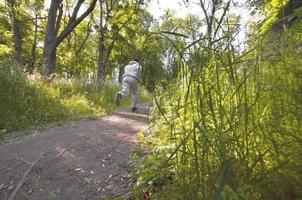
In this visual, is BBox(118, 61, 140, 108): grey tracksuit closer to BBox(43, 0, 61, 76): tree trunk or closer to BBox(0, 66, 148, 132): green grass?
BBox(0, 66, 148, 132): green grass

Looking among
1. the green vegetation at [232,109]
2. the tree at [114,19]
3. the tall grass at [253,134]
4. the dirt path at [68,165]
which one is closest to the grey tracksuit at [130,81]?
the dirt path at [68,165]

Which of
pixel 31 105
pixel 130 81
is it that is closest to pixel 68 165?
pixel 31 105

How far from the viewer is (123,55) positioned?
120ft

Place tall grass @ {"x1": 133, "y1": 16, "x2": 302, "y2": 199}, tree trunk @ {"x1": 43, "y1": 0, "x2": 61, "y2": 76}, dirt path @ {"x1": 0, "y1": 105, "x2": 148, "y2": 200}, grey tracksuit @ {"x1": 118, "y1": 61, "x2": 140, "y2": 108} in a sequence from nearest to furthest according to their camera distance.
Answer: tall grass @ {"x1": 133, "y1": 16, "x2": 302, "y2": 199}
dirt path @ {"x1": 0, "y1": 105, "x2": 148, "y2": 200}
grey tracksuit @ {"x1": 118, "y1": 61, "x2": 140, "y2": 108}
tree trunk @ {"x1": 43, "y1": 0, "x2": 61, "y2": 76}

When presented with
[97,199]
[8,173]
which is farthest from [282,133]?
[8,173]

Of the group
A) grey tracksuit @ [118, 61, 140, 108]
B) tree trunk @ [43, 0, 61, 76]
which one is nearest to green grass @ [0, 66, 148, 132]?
grey tracksuit @ [118, 61, 140, 108]

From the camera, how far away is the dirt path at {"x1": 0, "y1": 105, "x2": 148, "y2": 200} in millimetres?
2197

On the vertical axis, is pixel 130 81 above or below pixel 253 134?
above

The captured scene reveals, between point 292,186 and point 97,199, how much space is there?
159cm

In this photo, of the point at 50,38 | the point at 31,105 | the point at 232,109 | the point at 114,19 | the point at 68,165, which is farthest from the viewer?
the point at 114,19

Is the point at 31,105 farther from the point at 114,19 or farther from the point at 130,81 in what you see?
the point at 114,19

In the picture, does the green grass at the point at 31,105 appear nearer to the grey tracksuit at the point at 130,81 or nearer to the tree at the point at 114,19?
the grey tracksuit at the point at 130,81

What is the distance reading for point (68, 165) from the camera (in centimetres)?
270

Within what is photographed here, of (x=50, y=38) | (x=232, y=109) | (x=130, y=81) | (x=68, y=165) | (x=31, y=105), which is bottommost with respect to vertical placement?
(x=68, y=165)
